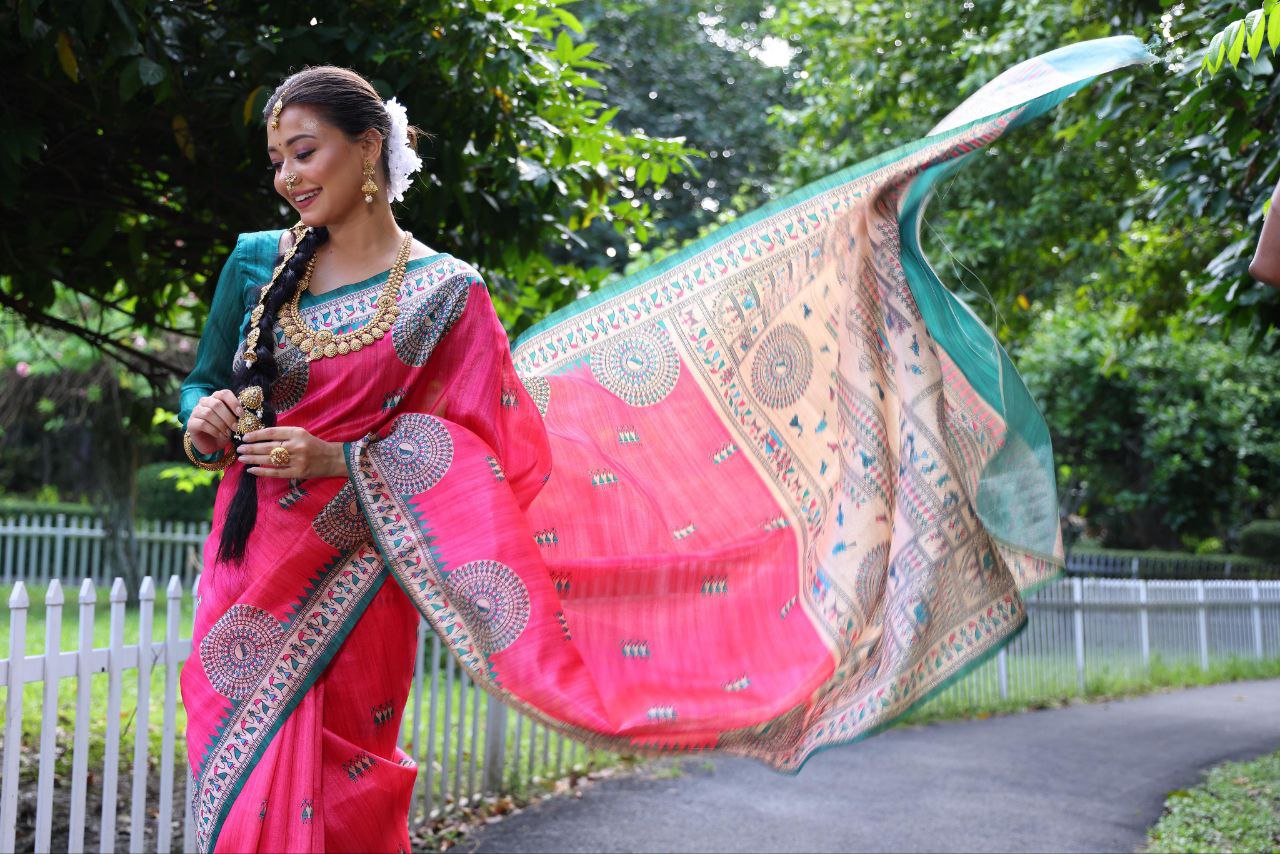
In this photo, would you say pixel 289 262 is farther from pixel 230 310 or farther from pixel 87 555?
pixel 87 555

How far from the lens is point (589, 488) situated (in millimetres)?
2850

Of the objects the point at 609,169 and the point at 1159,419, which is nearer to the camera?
the point at 609,169

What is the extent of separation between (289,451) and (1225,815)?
5.48 metres

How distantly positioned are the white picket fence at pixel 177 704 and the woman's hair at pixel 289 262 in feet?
4.36

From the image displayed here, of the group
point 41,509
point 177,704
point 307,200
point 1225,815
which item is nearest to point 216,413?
point 307,200

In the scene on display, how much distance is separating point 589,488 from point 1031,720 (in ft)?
23.9

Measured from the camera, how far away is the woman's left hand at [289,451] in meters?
2.21

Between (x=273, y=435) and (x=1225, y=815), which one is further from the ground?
(x=273, y=435)

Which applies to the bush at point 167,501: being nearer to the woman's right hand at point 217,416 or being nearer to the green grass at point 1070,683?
the green grass at point 1070,683

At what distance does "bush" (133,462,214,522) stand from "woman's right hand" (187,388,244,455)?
15.2m

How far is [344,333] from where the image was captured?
7.70 ft

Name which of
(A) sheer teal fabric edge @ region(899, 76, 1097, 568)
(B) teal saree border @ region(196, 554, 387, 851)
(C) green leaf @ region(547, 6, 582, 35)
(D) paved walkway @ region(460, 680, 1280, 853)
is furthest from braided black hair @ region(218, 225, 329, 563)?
(D) paved walkway @ region(460, 680, 1280, 853)

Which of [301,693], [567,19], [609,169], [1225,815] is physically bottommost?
[1225,815]

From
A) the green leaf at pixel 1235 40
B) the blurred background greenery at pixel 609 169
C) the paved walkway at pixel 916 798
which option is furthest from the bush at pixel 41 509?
the green leaf at pixel 1235 40
